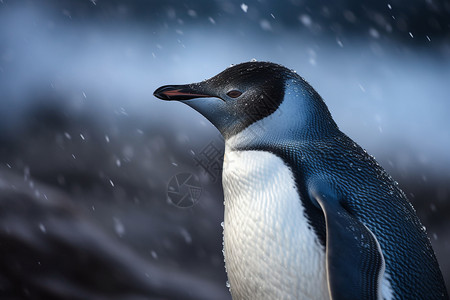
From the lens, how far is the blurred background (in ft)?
6.27

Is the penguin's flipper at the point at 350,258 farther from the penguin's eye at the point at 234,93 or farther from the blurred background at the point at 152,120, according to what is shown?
the blurred background at the point at 152,120

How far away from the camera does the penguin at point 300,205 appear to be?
72cm

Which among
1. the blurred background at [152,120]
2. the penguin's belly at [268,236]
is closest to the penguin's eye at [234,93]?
the penguin's belly at [268,236]

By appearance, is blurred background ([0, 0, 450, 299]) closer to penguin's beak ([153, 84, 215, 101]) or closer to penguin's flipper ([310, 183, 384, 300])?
penguin's beak ([153, 84, 215, 101])

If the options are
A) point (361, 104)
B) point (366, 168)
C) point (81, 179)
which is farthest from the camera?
point (81, 179)

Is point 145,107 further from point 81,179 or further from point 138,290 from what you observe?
point 138,290

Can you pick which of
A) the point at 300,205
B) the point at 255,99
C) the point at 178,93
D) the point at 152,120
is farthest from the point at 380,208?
the point at 152,120

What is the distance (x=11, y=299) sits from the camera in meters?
1.97

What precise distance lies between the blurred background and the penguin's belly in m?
0.99

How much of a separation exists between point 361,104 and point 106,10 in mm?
1203

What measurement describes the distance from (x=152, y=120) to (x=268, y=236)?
1.29 metres

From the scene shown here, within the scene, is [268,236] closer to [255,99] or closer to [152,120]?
[255,99]

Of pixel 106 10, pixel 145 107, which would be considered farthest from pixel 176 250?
pixel 106 10

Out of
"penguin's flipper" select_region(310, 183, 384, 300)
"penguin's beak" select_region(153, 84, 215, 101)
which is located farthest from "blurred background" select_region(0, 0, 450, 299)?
"penguin's flipper" select_region(310, 183, 384, 300)
